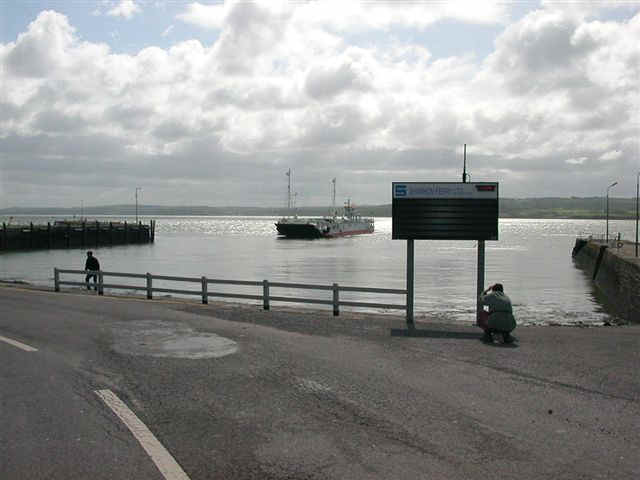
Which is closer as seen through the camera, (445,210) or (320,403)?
(320,403)

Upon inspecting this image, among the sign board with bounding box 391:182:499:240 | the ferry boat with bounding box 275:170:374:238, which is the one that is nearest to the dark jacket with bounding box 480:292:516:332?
the sign board with bounding box 391:182:499:240

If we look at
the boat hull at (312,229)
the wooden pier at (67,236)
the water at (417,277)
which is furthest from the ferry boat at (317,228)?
the water at (417,277)

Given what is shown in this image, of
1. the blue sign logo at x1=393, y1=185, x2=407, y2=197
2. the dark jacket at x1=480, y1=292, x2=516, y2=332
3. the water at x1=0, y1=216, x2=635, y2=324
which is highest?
the blue sign logo at x1=393, y1=185, x2=407, y2=197

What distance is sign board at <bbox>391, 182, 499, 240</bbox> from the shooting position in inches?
639

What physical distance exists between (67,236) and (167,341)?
90096mm

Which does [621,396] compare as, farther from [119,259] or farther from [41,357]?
[119,259]

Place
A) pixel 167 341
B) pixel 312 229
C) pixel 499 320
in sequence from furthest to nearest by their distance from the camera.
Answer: pixel 312 229
pixel 499 320
pixel 167 341

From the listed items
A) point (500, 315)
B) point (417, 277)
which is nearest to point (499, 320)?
point (500, 315)

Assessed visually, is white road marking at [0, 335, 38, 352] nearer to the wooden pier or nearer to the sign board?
the sign board

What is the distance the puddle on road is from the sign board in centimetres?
584

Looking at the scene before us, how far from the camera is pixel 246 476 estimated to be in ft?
18.7

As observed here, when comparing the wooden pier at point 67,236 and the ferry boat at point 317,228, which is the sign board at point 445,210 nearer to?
the wooden pier at point 67,236

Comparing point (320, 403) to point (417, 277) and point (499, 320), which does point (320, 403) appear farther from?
point (417, 277)

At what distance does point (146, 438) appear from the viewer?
6.73 metres
